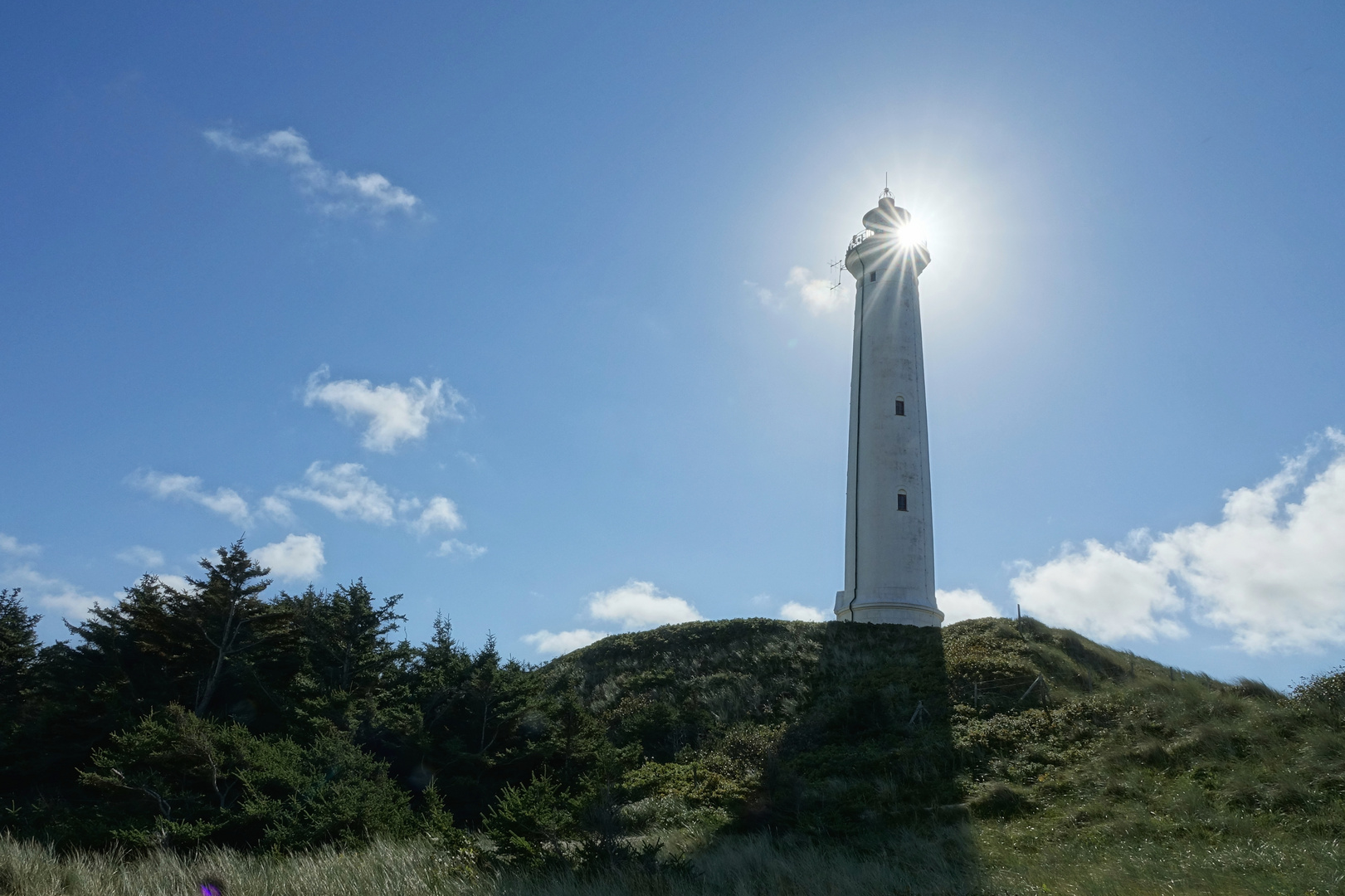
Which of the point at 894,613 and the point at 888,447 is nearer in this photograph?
the point at 894,613

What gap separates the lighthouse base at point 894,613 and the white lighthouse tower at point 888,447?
3 cm

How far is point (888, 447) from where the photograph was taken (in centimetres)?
3017

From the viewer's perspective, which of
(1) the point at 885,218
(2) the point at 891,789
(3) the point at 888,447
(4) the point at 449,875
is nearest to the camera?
(4) the point at 449,875

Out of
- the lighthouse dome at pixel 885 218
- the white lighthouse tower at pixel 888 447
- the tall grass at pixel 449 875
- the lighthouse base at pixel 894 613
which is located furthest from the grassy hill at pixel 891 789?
the lighthouse dome at pixel 885 218

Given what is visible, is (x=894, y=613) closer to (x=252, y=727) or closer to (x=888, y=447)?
(x=888, y=447)

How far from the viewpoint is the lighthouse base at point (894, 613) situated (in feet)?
92.8

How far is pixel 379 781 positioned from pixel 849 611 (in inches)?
703

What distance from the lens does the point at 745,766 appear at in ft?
60.2

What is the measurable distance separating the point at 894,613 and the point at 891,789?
1329 cm

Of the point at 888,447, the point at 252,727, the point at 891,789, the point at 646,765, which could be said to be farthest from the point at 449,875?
the point at 888,447

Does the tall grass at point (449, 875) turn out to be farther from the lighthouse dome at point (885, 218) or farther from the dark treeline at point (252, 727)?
the lighthouse dome at point (885, 218)

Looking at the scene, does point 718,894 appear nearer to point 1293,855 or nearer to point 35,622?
point 1293,855

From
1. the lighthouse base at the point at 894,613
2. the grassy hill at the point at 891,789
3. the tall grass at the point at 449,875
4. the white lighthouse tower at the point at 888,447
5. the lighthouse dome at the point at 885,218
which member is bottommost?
the tall grass at the point at 449,875

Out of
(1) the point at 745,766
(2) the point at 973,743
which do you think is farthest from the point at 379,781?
(2) the point at 973,743
